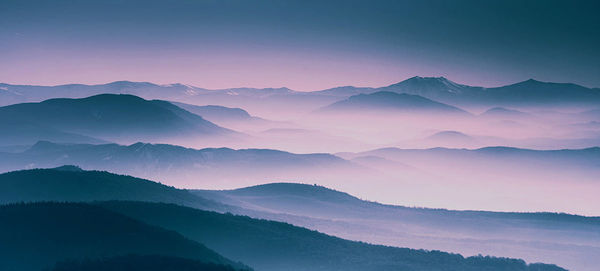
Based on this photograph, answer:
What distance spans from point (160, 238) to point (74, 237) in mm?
8858

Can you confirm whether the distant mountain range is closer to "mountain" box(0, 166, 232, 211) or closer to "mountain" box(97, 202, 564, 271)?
"mountain" box(97, 202, 564, 271)

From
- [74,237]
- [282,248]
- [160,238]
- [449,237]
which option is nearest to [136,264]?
[74,237]

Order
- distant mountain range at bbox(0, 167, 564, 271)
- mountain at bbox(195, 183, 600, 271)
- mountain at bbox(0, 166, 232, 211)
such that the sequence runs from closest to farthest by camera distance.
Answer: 1. distant mountain range at bbox(0, 167, 564, 271)
2. mountain at bbox(0, 166, 232, 211)
3. mountain at bbox(195, 183, 600, 271)

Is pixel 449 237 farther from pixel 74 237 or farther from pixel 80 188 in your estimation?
pixel 74 237

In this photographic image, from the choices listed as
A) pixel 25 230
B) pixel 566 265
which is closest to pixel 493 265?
pixel 566 265

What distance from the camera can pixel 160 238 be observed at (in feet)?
248

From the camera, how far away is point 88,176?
130m

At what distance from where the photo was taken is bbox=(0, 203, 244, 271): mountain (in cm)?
6506

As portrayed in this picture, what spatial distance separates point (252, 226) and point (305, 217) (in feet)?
242

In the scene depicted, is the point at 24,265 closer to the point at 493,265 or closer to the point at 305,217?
the point at 493,265

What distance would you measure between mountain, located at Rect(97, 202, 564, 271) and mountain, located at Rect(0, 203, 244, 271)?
14.2 metres

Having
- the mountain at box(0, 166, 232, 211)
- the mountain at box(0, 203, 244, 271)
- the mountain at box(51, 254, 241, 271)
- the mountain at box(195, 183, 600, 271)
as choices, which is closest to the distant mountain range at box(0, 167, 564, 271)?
the mountain at box(0, 203, 244, 271)

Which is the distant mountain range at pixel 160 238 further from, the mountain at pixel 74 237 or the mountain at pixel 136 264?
the mountain at pixel 136 264

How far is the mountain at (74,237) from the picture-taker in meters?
65.1
